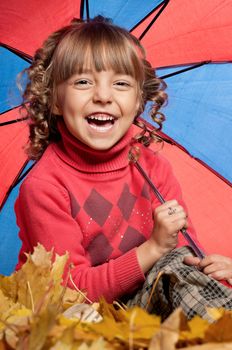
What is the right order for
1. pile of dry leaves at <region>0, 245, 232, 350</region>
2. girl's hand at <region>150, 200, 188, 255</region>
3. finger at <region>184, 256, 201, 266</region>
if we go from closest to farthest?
pile of dry leaves at <region>0, 245, 232, 350</region> → finger at <region>184, 256, 201, 266</region> → girl's hand at <region>150, 200, 188, 255</region>

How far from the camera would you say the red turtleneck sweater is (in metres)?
1.53

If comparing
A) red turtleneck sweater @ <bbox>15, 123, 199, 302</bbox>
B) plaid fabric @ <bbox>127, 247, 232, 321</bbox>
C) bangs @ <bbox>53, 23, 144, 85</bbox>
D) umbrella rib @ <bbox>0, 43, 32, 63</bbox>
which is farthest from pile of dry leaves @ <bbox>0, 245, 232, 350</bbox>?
umbrella rib @ <bbox>0, 43, 32, 63</bbox>

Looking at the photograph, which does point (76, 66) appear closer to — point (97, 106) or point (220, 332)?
point (97, 106)

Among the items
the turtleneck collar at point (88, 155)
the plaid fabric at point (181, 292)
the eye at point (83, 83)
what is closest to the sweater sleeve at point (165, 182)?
the turtleneck collar at point (88, 155)

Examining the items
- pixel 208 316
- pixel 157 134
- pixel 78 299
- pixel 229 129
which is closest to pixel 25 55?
pixel 157 134

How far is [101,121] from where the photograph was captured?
5.49ft

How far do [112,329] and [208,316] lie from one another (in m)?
0.31

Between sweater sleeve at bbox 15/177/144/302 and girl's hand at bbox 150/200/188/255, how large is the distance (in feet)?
0.25

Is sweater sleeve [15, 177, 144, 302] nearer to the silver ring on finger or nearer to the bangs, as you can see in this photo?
the silver ring on finger

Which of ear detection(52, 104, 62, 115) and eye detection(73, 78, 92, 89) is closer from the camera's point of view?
eye detection(73, 78, 92, 89)

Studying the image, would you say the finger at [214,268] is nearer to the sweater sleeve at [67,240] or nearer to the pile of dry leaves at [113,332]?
the sweater sleeve at [67,240]

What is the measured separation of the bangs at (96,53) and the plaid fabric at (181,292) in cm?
59

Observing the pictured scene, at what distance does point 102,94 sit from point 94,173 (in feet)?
0.76

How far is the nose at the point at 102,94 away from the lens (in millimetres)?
1610
